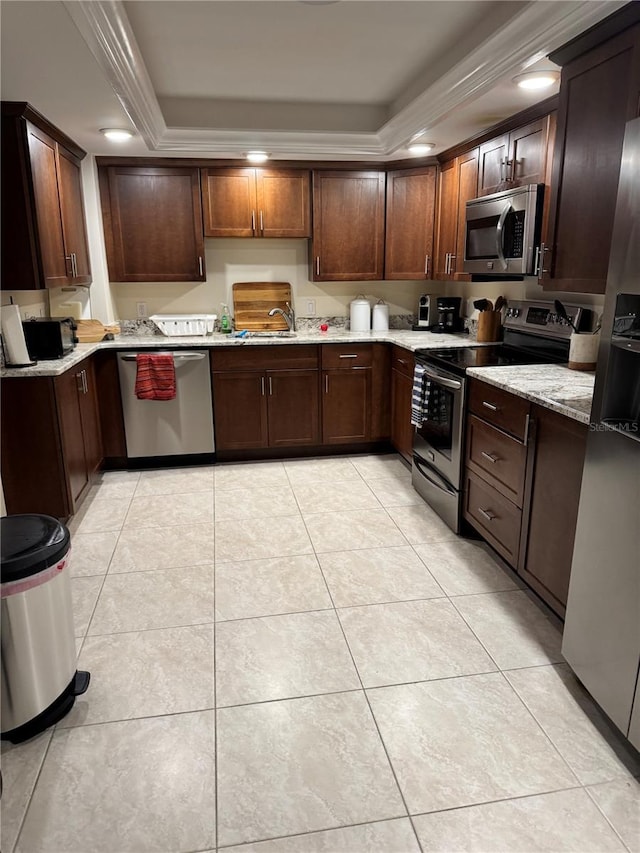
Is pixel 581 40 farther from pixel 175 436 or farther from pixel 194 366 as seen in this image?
pixel 175 436

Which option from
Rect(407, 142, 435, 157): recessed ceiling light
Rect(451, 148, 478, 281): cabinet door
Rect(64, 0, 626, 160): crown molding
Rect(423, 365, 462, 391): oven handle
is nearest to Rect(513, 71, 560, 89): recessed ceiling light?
Rect(64, 0, 626, 160): crown molding

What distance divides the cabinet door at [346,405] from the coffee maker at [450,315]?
74cm

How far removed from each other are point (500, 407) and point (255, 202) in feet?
8.66

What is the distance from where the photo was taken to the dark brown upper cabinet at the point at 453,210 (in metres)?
3.72

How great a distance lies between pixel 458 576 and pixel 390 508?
84 centimetres

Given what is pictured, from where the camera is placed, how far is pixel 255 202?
14.0ft

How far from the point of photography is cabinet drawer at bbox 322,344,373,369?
14.0 feet

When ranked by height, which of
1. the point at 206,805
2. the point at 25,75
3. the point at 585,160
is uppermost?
the point at 25,75

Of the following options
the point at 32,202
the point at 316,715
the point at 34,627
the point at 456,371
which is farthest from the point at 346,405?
the point at 34,627

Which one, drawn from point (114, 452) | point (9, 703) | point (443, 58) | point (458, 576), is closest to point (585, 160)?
point (443, 58)

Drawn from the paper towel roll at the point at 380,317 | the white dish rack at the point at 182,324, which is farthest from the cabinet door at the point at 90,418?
the paper towel roll at the point at 380,317

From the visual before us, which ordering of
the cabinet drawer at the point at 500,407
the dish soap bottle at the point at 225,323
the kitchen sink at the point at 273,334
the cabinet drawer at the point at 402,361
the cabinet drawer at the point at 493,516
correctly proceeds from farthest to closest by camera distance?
the dish soap bottle at the point at 225,323 < the kitchen sink at the point at 273,334 < the cabinet drawer at the point at 402,361 < the cabinet drawer at the point at 493,516 < the cabinet drawer at the point at 500,407

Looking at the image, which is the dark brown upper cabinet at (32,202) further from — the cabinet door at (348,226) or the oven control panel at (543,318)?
the oven control panel at (543,318)

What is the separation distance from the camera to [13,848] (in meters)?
1.44
